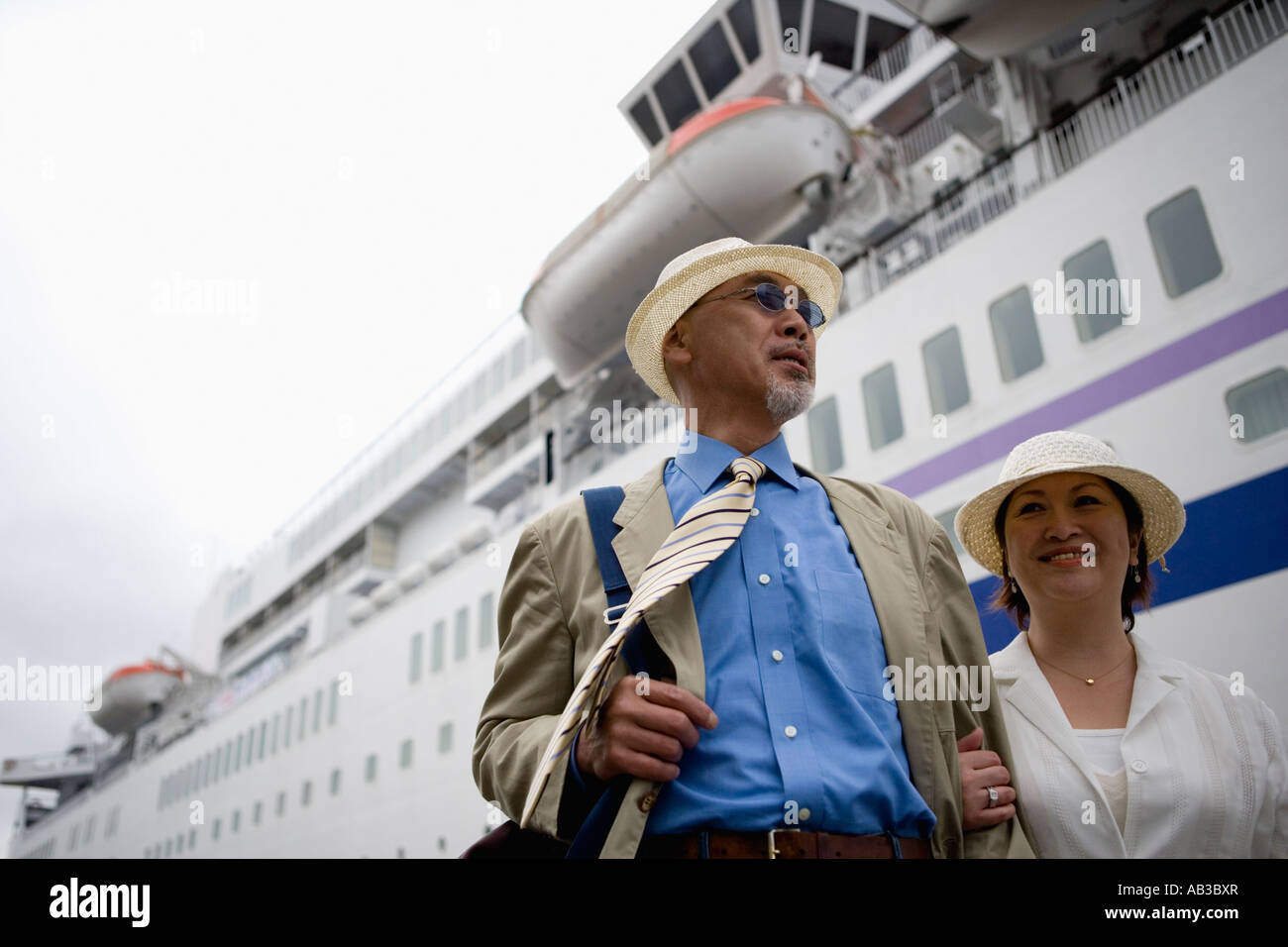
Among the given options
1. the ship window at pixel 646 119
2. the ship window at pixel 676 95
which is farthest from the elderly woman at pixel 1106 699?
the ship window at pixel 646 119

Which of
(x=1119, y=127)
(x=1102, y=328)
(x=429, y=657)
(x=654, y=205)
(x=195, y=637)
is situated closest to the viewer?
(x=1102, y=328)

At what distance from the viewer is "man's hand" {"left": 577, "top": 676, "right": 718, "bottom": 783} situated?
1.44m

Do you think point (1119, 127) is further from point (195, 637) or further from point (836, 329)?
point (195, 637)

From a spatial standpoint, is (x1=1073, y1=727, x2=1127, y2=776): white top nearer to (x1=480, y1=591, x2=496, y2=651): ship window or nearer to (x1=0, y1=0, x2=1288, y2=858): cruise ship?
(x1=0, y1=0, x2=1288, y2=858): cruise ship

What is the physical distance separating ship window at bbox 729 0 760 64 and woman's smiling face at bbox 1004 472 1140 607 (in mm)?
12494

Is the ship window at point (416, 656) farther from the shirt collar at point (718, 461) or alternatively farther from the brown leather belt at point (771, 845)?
the brown leather belt at point (771, 845)

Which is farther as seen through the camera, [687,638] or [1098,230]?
[1098,230]

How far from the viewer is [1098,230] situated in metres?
7.20

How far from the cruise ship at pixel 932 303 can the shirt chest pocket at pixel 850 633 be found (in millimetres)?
746

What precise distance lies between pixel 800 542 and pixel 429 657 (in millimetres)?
14140

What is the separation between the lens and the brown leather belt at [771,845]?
4.80 feet
